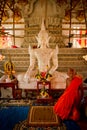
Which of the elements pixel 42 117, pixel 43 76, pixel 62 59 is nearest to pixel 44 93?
pixel 43 76

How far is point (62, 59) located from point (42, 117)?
4768 millimetres

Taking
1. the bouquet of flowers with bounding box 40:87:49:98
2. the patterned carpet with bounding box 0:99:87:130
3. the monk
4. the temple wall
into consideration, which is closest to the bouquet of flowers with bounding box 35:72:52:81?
the bouquet of flowers with bounding box 40:87:49:98

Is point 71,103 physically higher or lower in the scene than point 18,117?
higher

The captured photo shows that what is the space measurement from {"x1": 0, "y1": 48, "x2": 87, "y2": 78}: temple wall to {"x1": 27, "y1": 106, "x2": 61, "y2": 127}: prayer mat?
13.0 ft

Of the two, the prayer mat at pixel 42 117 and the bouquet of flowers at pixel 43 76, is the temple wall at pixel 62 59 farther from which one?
the prayer mat at pixel 42 117

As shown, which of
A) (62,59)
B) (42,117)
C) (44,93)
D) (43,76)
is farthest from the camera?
(62,59)

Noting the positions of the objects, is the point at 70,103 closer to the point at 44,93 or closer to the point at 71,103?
the point at 71,103

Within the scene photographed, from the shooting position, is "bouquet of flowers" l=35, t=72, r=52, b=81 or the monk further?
"bouquet of flowers" l=35, t=72, r=52, b=81

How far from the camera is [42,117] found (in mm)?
4336

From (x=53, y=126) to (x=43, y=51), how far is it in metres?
2.80

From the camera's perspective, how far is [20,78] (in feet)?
20.5

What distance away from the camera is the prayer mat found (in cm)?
409

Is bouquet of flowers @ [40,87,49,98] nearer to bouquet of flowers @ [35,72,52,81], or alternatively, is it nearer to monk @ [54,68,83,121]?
bouquet of flowers @ [35,72,52,81]

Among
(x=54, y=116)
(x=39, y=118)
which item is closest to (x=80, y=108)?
(x=54, y=116)
